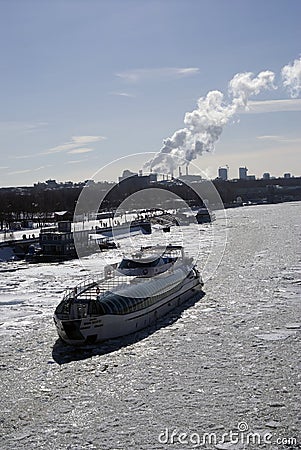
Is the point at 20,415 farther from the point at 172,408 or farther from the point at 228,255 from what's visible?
the point at 228,255

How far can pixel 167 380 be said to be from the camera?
10.1 metres

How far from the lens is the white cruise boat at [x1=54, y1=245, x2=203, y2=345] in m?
13.1

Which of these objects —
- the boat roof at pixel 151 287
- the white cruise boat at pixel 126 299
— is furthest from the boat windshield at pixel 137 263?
the boat roof at pixel 151 287

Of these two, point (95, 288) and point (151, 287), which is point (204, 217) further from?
point (95, 288)

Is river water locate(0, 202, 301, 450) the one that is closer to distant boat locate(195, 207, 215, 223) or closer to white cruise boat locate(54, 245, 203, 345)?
white cruise boat locate(54, 245, 203, 345)

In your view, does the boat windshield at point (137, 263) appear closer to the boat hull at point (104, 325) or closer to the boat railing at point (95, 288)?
the boat railing at point (95, 288)

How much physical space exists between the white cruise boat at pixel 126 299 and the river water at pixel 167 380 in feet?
1.12

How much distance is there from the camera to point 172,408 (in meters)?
8.80

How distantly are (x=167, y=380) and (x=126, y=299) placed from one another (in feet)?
14.7

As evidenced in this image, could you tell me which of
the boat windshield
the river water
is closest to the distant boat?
the boat windshield

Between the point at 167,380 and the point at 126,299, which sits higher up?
the point at 126,299

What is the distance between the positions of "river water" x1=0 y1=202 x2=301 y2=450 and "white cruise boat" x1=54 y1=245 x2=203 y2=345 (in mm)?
341

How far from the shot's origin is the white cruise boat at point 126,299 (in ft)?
42.9

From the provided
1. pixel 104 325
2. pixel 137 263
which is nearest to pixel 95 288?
pixel 104 325
